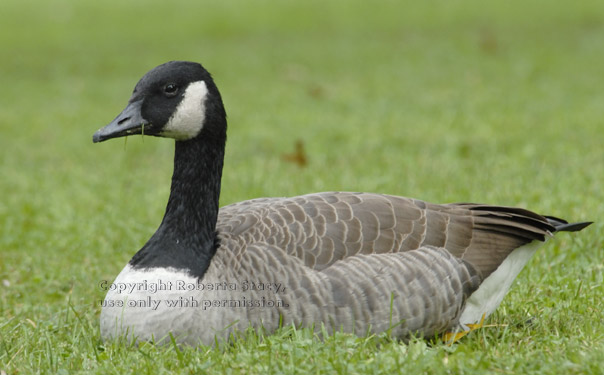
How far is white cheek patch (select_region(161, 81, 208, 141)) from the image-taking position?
14.0ft

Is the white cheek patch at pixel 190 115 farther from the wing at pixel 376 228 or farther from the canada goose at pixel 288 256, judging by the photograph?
the wing at pixel 376 228

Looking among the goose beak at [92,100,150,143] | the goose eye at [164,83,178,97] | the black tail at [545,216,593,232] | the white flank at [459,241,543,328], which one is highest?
the goose eye at [164,83,178,97]

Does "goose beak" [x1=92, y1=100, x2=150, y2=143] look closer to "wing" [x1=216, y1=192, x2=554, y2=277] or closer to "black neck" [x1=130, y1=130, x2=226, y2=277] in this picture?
"black neck" [x1=130, y1=130, x2=226, y2=277]

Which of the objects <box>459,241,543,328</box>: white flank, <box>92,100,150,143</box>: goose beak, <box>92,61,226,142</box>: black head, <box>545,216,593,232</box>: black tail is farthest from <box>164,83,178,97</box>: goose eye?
<box>545,216,593,232</box>: black tail

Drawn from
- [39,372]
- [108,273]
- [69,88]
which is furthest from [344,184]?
[69,88]

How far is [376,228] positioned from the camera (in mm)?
4234

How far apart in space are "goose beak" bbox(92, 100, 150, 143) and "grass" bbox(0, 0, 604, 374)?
112 cm

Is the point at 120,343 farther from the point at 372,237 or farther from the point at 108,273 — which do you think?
the point at 108,273

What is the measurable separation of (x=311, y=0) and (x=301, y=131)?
12.6m

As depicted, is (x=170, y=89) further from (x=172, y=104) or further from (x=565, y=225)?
(x=565, y=225)

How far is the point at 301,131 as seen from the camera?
9992mm

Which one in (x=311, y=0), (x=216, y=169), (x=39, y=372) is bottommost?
(x=39, y=372)

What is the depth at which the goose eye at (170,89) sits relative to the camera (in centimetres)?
427

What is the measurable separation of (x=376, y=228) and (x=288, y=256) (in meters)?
0.54
